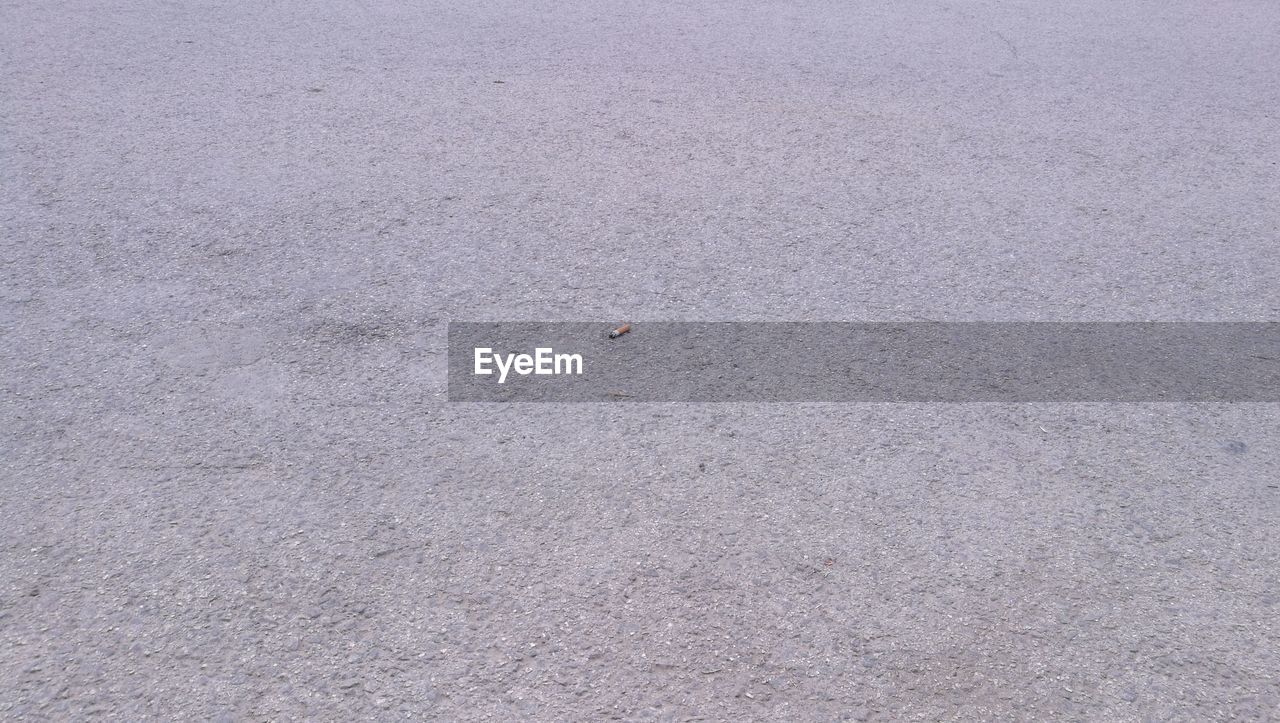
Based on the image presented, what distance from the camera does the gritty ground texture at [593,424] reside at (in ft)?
8.59

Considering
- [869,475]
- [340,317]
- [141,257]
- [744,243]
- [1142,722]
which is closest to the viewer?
[1142,722]

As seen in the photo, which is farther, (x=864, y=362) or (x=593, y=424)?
(x=864, y=362)

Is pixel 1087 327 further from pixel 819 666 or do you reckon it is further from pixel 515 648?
pixel 515 648

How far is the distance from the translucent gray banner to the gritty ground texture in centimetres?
10

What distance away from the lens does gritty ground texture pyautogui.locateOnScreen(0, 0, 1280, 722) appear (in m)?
2.62

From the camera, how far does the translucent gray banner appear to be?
373 centimetres

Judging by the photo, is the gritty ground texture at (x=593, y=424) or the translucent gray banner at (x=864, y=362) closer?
the gritty ground texture at (x=593, y=424)

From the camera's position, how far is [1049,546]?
3.05m

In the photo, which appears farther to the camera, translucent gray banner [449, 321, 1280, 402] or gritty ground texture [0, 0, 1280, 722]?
translucent gray banner [449, 321, 1280, 402]

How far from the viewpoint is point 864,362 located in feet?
12.8

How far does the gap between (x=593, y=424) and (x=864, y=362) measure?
105 cm

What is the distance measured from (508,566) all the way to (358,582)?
39 centimetres

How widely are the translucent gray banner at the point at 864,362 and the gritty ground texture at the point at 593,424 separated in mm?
100

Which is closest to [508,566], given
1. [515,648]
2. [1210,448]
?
[515,648]
